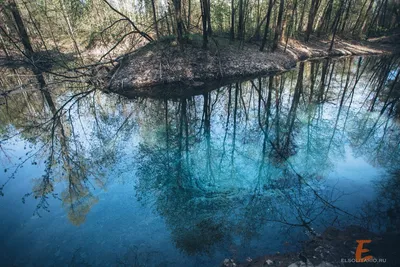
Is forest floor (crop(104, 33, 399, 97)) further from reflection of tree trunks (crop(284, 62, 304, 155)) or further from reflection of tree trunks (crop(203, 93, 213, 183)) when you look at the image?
reflection of tree trunks (crop(284, 62, 304, 155))

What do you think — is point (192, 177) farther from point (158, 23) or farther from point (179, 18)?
point (158, 23)

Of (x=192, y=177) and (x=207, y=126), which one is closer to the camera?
(x=192, y=177)

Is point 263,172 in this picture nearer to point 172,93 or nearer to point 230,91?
point 230,91

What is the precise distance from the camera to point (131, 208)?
479cm

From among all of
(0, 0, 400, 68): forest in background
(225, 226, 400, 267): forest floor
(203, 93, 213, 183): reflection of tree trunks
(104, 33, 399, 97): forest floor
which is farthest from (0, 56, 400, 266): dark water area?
(0, 0, 400, 68): forest in background

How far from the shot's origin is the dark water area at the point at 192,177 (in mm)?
3959

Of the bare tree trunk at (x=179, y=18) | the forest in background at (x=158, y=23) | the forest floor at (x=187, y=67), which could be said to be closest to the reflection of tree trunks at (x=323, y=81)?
the forest floor at (x=187, y=67)

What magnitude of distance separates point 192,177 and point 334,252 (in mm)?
3378

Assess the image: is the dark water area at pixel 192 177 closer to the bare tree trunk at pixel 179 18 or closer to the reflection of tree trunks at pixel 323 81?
the reflection of tree trunks at pixel 323 81

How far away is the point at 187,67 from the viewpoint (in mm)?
13922

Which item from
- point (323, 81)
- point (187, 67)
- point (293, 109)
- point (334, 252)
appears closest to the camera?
point (334, 252)

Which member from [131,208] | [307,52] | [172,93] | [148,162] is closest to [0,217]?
[131,208]

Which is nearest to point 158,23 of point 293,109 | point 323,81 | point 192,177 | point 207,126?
point 323,81

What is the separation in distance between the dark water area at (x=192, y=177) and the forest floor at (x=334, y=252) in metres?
0.19
